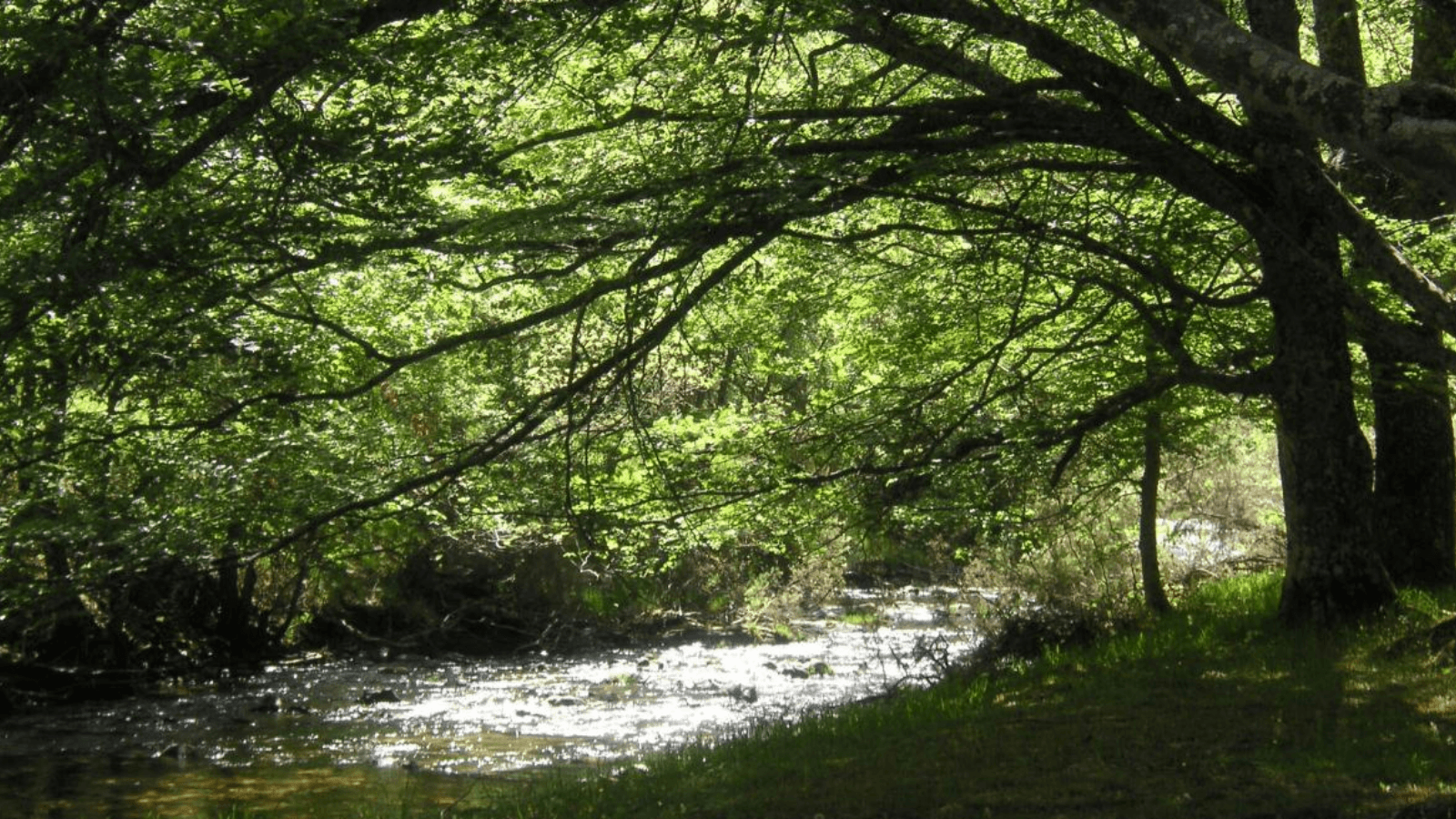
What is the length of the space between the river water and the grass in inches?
99.0

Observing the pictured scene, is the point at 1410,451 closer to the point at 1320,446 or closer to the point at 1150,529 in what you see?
the point at 1150,529

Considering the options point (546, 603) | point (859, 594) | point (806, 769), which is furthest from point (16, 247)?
point (859, 594)

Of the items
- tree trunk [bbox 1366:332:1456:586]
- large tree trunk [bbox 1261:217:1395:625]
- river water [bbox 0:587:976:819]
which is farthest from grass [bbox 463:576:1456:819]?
river water [bbox 0:587:976:819]

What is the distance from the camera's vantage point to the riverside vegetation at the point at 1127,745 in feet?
23.8

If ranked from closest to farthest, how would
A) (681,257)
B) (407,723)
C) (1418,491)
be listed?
(681,257) → (1418,491) → (407,723)

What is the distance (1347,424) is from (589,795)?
6.97m

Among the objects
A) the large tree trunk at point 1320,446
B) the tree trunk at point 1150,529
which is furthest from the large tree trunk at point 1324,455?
the tree trunk at point 1150,529

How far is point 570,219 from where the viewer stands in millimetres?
8609

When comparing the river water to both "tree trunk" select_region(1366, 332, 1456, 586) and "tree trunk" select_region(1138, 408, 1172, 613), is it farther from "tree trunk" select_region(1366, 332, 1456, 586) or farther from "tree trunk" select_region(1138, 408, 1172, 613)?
"tree trunk" select_region(1366, 332, 1456, 586)

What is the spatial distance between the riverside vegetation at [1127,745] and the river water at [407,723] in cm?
144

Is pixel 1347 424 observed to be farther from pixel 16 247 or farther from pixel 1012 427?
pixel 16 247

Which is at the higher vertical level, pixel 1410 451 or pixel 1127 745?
pixel 1410 451

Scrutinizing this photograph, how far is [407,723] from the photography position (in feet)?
53.0

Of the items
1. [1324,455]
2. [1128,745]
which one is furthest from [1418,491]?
[1128,745]
